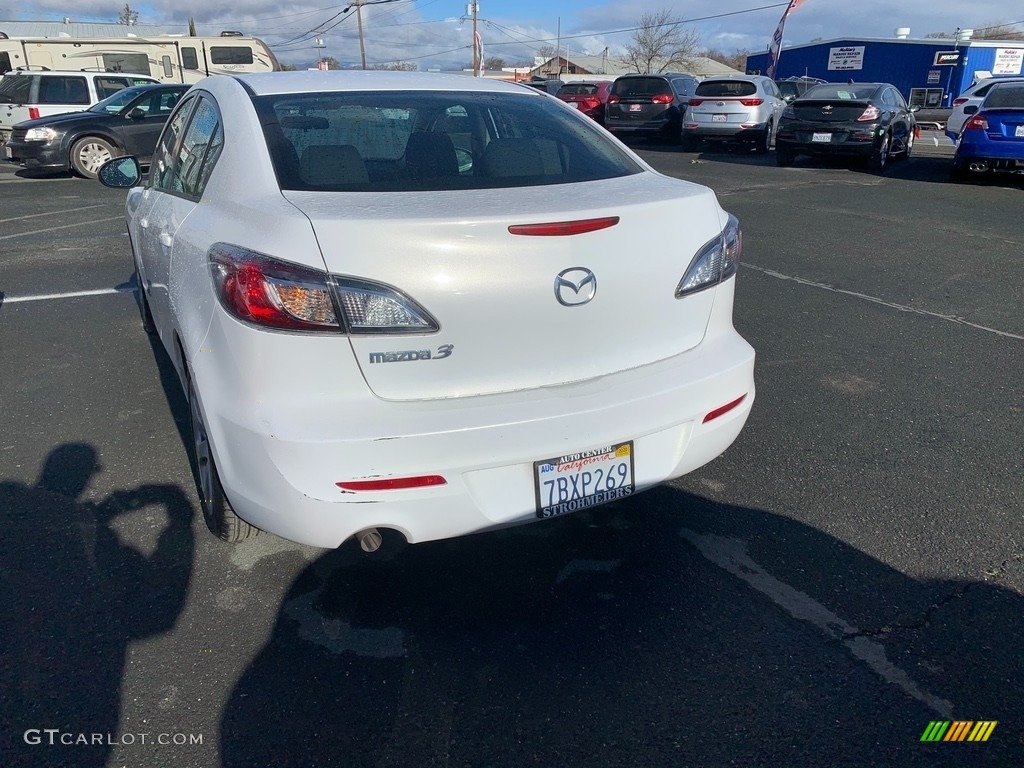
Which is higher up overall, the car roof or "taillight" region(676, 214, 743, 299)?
the car roof

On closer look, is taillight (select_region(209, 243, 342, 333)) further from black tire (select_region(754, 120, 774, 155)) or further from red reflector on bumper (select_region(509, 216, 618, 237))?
black tire (select_region(754, 120, 774, 155))

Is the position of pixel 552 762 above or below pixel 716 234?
below

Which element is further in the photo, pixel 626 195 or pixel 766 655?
pixel 626 195

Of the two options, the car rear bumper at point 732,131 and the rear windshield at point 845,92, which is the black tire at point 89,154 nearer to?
the car rear bumper at point 732,131

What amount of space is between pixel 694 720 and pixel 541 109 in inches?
95.4

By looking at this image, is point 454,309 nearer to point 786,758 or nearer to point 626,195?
point 626,195

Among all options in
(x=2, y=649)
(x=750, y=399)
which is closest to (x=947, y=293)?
(x=750, y=399)

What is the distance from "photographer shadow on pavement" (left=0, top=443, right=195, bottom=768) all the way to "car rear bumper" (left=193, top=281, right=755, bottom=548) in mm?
559

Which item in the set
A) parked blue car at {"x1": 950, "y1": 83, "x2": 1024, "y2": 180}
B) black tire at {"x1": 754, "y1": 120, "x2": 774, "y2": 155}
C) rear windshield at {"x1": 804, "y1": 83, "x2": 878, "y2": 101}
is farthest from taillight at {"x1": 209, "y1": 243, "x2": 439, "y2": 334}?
black tire at {"x1": 754, "y1": 120, "x2": 774, "y2": 155}

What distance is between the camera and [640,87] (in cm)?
1958

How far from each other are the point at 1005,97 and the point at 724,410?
40.5ft

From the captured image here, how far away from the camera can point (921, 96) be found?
41.8 m

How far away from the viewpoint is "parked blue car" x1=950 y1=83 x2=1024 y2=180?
1171cm

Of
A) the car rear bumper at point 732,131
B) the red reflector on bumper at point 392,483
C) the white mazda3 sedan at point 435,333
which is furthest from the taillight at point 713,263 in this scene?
the car rear bumper at point 732,131
